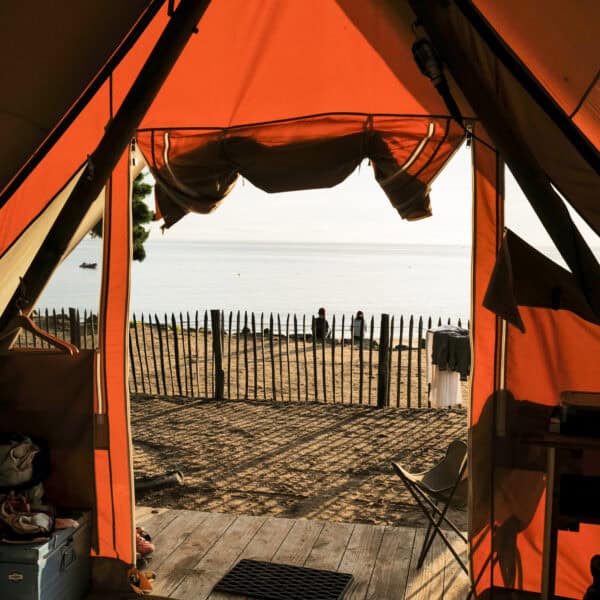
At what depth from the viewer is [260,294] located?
30.0m

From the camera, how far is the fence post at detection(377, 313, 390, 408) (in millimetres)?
8438

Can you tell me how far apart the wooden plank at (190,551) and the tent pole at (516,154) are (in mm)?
2456

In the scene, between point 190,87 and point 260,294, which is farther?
point 260,294

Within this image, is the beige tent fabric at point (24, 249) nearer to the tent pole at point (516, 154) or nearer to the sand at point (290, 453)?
the tent pole at point (516, 154)

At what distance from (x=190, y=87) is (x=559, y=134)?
1996mm

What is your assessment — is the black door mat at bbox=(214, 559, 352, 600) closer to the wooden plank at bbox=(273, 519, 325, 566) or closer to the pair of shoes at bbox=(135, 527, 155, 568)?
the wooden plank at bbox=(273, 519, 325, 566)

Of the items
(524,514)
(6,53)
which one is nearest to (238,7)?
(6,53)

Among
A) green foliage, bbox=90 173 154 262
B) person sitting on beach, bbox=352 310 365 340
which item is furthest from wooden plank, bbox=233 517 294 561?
green foliage, bbox=90 173 154 262

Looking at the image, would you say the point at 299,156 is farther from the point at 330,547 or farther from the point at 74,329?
the point at 74,329

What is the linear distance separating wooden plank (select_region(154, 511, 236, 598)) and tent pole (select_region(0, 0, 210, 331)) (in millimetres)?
1555

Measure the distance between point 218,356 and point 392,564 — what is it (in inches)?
192

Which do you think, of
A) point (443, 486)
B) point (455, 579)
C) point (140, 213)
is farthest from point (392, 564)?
point (140, 213)

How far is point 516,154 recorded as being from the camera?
279 cm

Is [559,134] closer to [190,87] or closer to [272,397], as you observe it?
[190,87]
